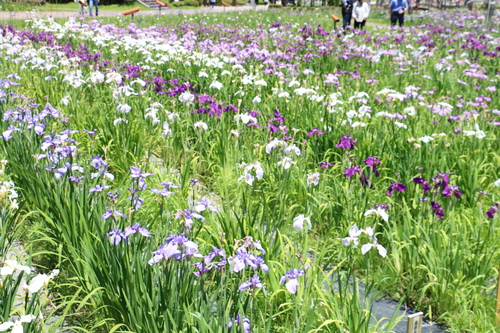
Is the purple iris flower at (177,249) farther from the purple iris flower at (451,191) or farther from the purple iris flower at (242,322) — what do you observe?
the purple iris flower at (451,191)

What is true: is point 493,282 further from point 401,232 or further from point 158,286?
point 158,286

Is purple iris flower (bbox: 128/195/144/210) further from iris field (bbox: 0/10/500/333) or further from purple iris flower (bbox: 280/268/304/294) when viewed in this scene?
purple iris flower (bbox: 280/268/304/294)

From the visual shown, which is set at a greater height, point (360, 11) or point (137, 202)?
point (360, 11)

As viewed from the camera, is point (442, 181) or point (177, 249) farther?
point (442, 181)

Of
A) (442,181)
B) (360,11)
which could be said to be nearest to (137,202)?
(442,181)

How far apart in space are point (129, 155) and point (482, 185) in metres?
2.96

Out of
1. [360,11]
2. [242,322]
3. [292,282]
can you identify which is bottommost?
[242,322]

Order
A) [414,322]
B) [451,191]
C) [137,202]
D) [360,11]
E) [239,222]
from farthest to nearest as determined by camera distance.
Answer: [360,11] → [451,191] → [239,222] → [137,202] → [414,322]

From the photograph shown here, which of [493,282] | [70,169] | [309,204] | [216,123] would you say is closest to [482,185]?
[493,282]

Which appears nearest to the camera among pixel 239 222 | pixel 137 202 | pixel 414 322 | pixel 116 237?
pixel 414 322

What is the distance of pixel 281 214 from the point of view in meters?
3.07

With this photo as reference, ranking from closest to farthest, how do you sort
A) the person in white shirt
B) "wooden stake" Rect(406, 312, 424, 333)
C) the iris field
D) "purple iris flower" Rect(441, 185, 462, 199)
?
1. "wooden stake" Rect(406, 312, 424, 333)
2. the iris field
3. "purple iris flower" Rect(441, 185, 462, 199)
4. the person in white shirt

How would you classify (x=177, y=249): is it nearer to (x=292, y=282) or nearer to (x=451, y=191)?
(x=292, y=282)

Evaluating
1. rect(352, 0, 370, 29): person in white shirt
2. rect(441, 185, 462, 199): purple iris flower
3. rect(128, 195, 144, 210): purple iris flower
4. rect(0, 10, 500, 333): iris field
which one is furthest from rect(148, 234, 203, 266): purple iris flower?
rect(352, 0, 370, 29): person in white shirt
